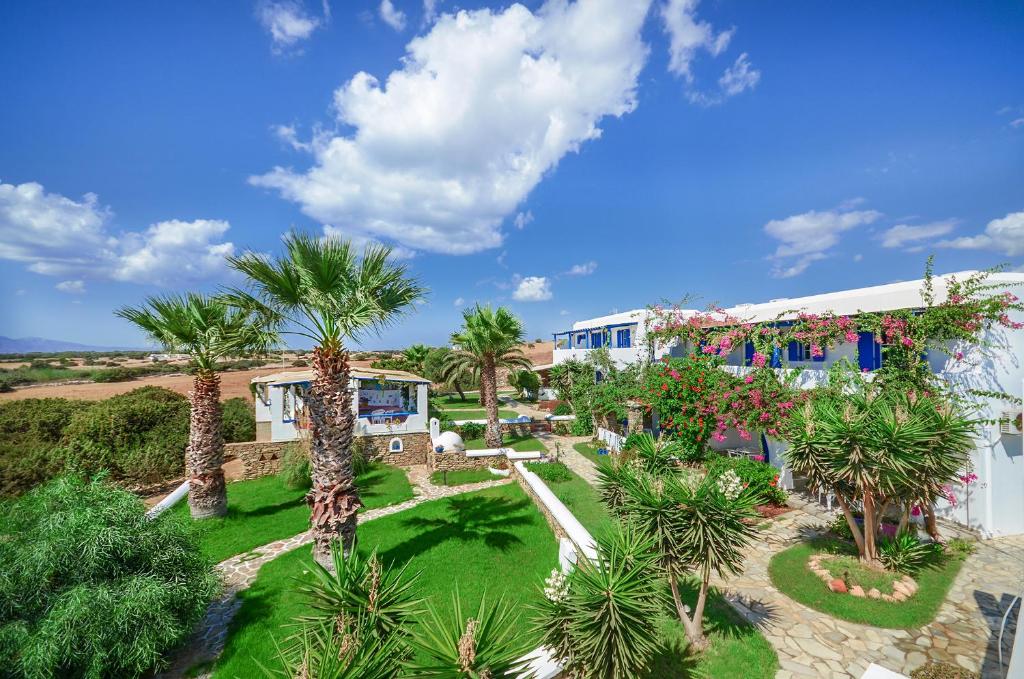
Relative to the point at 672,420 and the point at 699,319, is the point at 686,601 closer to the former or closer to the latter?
the point at 672,420

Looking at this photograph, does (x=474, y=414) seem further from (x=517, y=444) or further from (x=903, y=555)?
(x=903, y=555)

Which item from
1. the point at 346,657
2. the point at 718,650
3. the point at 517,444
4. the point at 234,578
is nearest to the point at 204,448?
the point at 234,578

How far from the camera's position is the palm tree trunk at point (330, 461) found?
8758 millimetres

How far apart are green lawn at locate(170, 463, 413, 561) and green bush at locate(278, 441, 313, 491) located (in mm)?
371

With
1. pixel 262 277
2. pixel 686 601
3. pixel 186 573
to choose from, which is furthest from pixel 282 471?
pixel 686 601

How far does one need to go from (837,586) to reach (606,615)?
743 centimetres

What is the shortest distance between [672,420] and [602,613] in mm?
13749

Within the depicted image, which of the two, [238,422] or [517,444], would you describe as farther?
[238,422]

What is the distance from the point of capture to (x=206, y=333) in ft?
42.8

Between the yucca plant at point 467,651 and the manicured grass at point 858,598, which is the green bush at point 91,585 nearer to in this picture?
the yucca plant at point 467,651

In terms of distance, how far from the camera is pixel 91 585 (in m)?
6.53

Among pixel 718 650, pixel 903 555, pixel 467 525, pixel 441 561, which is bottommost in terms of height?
pixel 467 525

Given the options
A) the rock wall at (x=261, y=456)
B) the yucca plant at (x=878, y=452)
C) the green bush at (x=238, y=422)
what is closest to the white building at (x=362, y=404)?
the rock wall at (x=261, y=456)

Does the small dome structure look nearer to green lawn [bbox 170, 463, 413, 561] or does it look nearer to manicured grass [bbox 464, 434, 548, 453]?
green lawn [bbox 170, 463, 413, 561]
